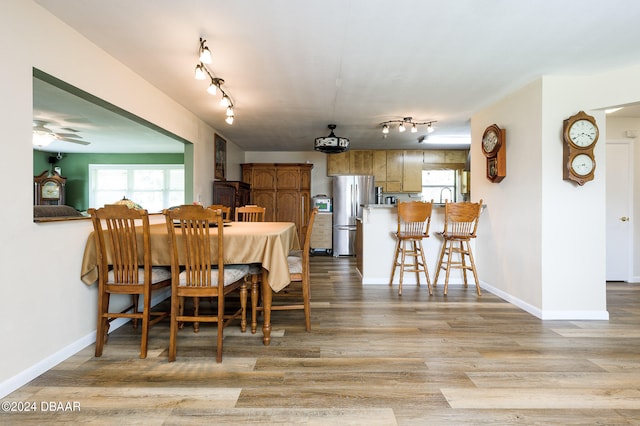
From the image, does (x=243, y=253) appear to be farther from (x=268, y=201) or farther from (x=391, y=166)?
(x=391, y=166)

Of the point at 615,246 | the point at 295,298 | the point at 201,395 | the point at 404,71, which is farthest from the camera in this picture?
the point at 615,246

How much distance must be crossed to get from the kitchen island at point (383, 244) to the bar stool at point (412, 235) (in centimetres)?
10

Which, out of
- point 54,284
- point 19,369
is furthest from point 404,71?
point 19,369

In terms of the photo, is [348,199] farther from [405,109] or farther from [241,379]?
[241,379]

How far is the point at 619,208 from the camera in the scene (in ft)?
14.6

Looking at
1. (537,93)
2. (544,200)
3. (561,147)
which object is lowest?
(544,200)

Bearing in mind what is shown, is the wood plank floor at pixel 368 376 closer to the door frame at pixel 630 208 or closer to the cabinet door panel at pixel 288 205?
the door frame at pixel 630 208

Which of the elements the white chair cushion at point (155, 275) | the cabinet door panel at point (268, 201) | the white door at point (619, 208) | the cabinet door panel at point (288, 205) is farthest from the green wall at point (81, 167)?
the white door at point (619, 208)

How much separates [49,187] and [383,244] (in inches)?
265

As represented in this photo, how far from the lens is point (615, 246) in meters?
4.45

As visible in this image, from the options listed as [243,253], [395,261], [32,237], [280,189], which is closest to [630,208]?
[395,261]

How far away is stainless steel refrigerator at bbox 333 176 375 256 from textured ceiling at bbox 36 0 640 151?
2.93 meters

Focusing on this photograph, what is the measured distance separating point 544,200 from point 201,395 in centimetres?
312

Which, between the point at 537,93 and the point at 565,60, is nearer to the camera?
the point at 565,60
